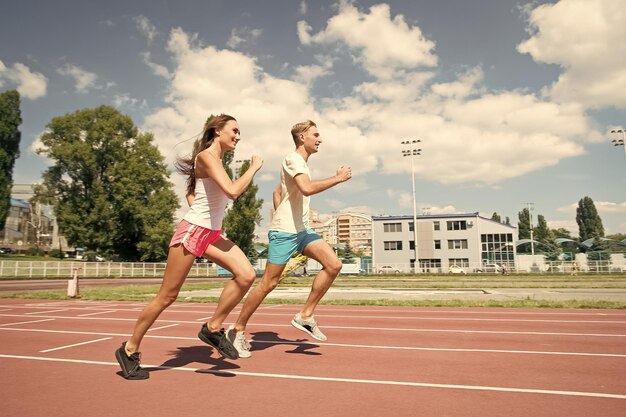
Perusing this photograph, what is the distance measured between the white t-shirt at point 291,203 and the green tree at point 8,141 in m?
49.8

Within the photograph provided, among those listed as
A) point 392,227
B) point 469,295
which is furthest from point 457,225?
point 469,295

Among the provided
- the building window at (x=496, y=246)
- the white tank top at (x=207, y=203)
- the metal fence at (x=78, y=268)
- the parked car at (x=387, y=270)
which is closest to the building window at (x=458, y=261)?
the building window at (x=496, y=246)

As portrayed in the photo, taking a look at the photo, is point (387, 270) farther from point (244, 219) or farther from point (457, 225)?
point (244, 219)

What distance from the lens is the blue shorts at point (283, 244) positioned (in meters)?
4.28

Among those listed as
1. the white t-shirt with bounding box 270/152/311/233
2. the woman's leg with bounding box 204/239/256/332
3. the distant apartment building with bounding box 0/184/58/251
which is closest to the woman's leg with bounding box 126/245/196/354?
the woman's leg with bounding box 204/239/256/332

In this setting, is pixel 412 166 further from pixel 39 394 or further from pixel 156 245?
pixel 39 394

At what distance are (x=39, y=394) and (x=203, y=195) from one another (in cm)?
197

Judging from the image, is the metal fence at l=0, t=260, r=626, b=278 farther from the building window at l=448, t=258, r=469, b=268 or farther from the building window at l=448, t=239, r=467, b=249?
the building window at l=448, t=239, r=467, b=249

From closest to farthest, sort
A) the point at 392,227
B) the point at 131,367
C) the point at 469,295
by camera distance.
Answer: the point at 131,367 → the point at 469,295 → the point at 392,227

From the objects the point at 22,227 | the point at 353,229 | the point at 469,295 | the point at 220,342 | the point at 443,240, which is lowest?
the point at 469,295

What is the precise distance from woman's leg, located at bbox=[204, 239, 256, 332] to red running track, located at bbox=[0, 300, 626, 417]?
508 millimetres

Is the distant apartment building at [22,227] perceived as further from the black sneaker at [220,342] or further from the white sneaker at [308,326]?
the black sneaker at [220,342]

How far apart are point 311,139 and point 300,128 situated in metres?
0.19

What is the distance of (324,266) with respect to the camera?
4.48 m
